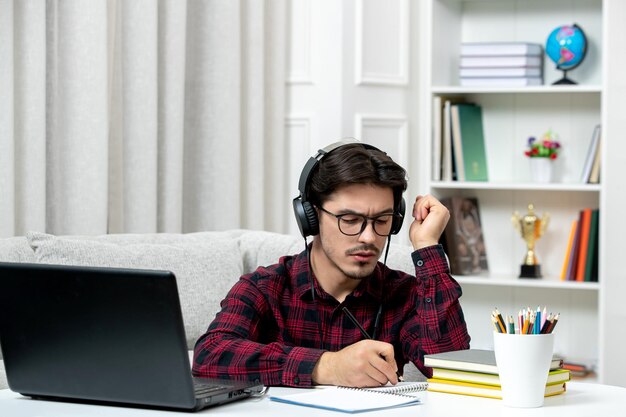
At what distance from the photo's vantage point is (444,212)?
182cm

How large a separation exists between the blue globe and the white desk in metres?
2.42

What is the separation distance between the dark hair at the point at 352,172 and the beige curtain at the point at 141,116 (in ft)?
3.34

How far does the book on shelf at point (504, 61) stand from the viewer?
12.1ft

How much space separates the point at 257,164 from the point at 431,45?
0.84m

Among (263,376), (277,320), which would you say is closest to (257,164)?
(277,320)

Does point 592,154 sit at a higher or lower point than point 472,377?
higher

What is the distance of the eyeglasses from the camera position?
180 cm

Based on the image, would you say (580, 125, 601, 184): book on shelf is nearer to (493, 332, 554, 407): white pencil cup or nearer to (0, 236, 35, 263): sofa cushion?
(0, 236, 35, 263): sofa cushion

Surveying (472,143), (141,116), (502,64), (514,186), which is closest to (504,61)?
(502,64)

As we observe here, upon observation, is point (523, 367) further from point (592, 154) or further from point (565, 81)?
point (565, 81)

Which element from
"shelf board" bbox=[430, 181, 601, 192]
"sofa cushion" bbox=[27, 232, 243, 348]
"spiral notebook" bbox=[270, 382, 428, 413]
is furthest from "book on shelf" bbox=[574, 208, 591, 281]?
"spiral notebook" bbox=[270, 382, 428, 413]

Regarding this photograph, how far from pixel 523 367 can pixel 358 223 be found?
55 cm

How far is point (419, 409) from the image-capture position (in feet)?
4.36

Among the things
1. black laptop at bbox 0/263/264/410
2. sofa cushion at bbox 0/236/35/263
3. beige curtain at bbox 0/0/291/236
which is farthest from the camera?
beige curtain at bbox 0/0/291/236
